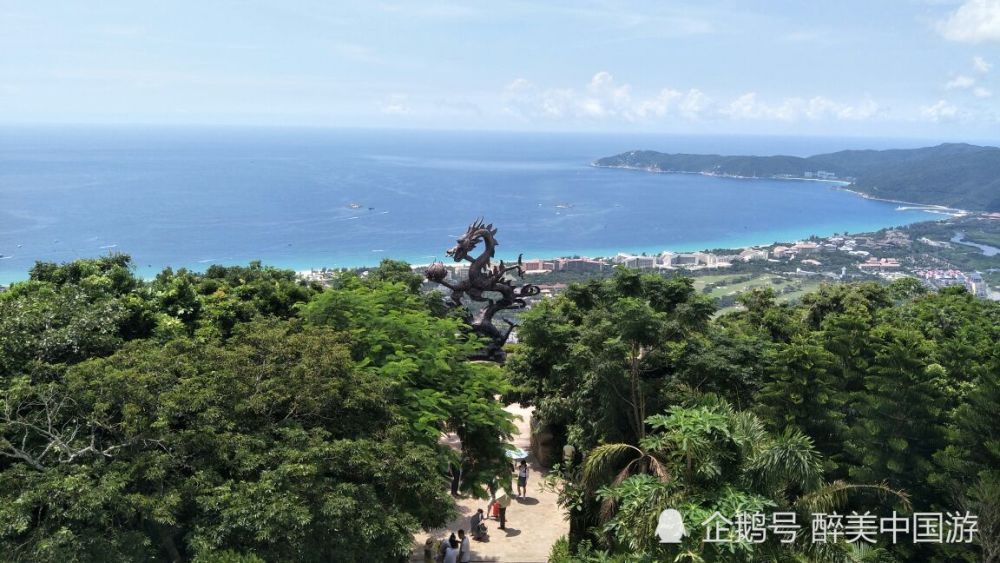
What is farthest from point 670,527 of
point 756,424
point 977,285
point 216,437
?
point 977,285

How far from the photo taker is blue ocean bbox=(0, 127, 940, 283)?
60.9m

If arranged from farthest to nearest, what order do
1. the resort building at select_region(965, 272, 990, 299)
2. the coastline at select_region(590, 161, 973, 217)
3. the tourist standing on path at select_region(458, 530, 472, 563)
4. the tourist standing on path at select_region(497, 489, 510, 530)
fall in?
the coastline at select_region(590, 161, 973, 217)
the resort building at select_region(965, 272, 990, 299)
the tourist standing on path at select_region(497, 489, 510, 530)
the tourist standing on path at select_region(458, 530, 472, 563)

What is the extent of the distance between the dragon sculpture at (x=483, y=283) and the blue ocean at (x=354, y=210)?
26.6 meters

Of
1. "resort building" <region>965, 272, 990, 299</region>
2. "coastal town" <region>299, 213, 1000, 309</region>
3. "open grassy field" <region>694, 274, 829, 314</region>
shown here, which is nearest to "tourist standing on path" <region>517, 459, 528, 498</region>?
"coastal town" <region>299, 213, 1000, 309</region>

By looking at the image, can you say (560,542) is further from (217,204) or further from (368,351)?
(217,204)

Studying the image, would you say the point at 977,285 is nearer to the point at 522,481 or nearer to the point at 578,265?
the point at 578,265

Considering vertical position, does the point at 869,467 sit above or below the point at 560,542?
above

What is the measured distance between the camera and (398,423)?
8.06m

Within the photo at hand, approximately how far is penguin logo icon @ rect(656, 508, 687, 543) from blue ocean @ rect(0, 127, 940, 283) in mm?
36079

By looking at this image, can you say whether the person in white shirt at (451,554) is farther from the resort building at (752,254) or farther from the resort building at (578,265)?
the resort building at (752,254)

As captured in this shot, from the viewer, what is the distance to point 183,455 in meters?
6.56

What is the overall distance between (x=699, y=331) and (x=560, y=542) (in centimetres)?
456

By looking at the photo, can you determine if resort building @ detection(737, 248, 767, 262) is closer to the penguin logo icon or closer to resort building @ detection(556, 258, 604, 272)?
resort building @ detection(556, 258, 604, 272)

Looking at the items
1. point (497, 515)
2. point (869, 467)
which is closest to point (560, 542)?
point (497, 515)
